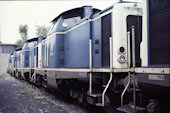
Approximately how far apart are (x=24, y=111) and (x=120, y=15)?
144 inches

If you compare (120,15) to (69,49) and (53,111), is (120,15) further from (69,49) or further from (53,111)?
(53,111)

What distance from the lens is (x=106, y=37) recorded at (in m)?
4.12

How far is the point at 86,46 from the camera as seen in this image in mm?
4824

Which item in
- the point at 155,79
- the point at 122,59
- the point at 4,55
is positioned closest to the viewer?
the point at 155,79

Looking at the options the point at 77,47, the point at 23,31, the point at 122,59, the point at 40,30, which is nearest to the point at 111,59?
the point at 122,59

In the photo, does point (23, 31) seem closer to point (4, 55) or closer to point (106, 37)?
point (4, 55)

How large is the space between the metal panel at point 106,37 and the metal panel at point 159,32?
1383mm

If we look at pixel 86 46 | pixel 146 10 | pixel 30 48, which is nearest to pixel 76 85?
pixel 86 46

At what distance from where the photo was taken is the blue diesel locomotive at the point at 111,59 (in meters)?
2.69

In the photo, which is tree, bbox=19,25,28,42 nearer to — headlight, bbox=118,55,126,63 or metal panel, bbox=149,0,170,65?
headlight, bbox=118,55,126,63

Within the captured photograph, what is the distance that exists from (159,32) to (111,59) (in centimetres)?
131

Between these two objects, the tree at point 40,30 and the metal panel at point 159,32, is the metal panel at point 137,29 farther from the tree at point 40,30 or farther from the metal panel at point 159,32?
the tree at point 40,30

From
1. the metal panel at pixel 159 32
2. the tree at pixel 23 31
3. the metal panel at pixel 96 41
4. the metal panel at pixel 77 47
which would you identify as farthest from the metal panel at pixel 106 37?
the tree at pixel 23 31

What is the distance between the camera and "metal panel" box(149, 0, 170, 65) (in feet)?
7.93
